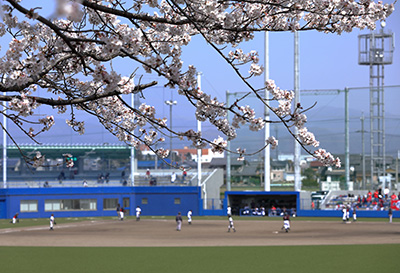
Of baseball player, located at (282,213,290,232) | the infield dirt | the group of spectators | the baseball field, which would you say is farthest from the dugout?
baseball player, located at (282,213,290,232)

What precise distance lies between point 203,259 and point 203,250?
3.09m

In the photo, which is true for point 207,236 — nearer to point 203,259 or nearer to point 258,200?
point 203,259

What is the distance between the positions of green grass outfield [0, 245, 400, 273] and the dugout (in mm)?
27324

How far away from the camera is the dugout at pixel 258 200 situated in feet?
177

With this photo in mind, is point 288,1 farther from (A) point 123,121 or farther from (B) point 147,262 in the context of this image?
(B) point 147,262

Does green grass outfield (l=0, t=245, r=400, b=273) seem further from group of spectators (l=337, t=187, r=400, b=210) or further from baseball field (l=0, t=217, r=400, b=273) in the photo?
group of spectators (l=337, t=187, r=400, b=210)

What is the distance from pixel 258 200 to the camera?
55.4m

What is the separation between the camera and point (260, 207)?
55.2 meters

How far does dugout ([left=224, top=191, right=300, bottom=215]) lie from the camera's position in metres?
54.0

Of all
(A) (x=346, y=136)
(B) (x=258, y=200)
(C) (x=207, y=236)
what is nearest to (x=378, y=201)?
(B) (x=258, y=200)

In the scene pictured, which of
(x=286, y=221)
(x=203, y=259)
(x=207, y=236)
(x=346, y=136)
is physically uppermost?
(x=346, y=136)

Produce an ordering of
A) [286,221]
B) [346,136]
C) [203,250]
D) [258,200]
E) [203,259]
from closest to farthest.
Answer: [203,259]
[203,250]
[286,221]
[258,200]
[346,136]

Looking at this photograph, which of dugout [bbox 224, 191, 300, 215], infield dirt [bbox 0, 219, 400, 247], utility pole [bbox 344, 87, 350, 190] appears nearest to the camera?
infield dirt [bbox 0, 219, 400, 247]

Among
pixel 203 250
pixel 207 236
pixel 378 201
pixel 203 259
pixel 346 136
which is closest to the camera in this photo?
pixel 203 259
